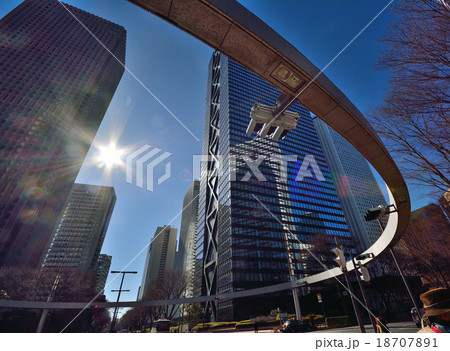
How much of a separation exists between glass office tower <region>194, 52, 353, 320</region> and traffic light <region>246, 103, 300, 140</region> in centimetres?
4132

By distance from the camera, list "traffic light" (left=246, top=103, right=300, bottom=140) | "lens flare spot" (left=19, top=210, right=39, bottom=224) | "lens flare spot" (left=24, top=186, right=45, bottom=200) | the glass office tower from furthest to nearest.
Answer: "lens flare spot" (left=24, top=186, right=45, bottom=200)
"lens flare spot" (left=19, top=210, right=39, bottom=224)
the glass office tower
"traffic light" (left=246, top=103, right=300, bottom=140)

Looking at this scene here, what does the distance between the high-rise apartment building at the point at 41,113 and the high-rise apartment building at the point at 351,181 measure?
130m

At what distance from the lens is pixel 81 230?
4220 inches

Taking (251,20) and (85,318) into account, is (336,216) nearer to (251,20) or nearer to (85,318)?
(85,318)

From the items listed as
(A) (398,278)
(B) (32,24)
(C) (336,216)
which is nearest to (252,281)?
(A) (398,278)

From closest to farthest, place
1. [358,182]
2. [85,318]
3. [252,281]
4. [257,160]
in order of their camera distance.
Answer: [85,318]
[252,281]
[257,160]
[358,182]

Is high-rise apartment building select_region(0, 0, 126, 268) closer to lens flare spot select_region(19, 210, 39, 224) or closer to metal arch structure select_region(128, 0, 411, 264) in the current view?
lens flare spot select_region(19, 210, 39, 224)

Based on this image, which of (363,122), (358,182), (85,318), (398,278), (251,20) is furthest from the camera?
(358,182)

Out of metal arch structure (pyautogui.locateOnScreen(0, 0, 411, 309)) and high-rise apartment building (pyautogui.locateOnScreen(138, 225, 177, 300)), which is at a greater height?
high-rise apartment building (pyautogui.locateOnScreen(138, 225, 177, 300))

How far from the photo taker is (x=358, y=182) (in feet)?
412

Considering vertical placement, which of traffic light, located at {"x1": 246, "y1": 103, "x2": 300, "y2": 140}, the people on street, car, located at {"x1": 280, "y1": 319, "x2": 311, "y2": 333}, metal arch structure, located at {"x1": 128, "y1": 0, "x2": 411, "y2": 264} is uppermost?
metal arch structure, located at {"x1": 128, "y1": 0, "x2": 411, "y2": 264}

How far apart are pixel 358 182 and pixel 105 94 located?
161962mm

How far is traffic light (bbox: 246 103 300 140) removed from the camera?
11.4 feet

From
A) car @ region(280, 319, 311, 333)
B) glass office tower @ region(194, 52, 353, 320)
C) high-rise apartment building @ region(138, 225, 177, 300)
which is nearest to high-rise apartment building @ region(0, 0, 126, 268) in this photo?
glass office tower @ region(194, 52, 353, 320)
